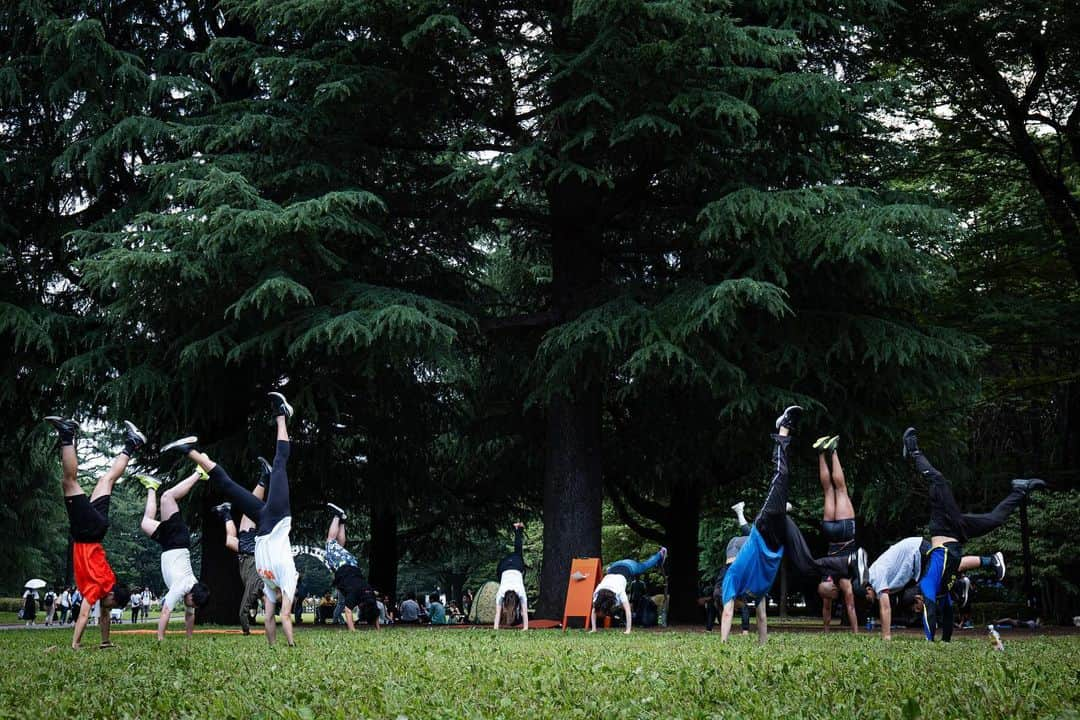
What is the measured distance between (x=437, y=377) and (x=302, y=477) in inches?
153

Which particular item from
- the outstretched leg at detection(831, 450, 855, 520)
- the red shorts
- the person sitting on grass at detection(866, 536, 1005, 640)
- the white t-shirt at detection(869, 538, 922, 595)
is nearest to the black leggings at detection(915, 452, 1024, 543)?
the person sitting on grass at detection(866, 536, 1005, 640)

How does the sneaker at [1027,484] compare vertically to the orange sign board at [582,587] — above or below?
above

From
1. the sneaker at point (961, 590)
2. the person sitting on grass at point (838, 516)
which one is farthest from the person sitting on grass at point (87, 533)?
the sneaker at point (961, 590)

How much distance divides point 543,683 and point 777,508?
459 cm

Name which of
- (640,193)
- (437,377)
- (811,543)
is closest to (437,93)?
(640,193)

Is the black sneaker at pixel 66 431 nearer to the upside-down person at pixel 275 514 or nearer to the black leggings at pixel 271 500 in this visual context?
the upside-down person at pixel 275 514

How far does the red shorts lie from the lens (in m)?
12.0

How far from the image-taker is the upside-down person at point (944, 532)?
490 inches

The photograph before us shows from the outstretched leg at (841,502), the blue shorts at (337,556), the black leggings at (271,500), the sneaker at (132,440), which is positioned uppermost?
the sneaker at (132,440)

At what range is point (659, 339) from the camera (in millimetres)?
16625

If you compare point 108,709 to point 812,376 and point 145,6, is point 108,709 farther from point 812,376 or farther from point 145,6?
point 145,6

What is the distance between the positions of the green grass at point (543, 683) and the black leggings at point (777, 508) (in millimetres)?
1108

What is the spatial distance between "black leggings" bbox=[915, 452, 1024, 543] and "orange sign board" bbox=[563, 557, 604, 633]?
20.2 feet

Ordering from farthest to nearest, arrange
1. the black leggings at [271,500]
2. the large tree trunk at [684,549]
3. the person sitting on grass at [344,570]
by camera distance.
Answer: the large tree trunk at [684,549] → the person sitting on grass at [344,570] → the black leggings at [271,500]
